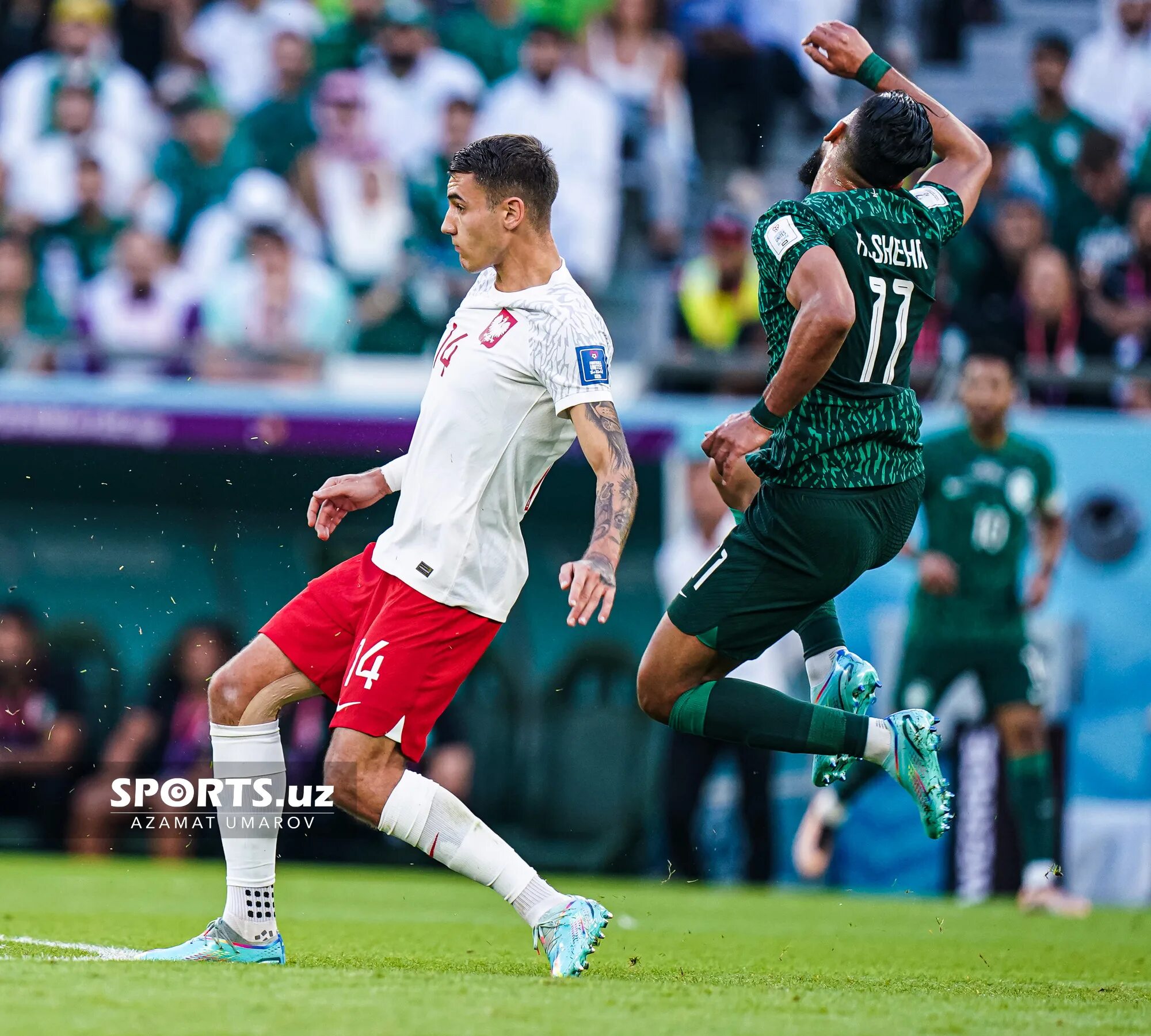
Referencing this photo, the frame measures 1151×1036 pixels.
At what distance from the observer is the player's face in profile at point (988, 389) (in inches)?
356

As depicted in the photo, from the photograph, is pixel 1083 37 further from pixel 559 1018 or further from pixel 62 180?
pixel 559 1018

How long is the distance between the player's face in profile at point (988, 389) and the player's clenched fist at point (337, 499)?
4398mm

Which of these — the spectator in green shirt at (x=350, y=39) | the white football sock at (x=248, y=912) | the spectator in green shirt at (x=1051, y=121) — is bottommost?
the white football sock at (x=248, y=912)

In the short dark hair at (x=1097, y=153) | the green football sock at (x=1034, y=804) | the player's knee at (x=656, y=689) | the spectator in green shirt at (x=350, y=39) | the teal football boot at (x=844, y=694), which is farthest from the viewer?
the spectator in green shirt at (x=350, y=39)

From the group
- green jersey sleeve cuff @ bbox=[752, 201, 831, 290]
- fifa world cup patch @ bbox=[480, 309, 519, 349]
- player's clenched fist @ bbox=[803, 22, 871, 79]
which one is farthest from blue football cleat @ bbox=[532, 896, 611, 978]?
player's clenched fist @ bbox=[803, 22, 871, 79]

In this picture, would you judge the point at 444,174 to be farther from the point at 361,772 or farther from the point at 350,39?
the point at 361,772

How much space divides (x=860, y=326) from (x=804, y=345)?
0.37 m

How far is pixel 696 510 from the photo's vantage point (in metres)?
10.3

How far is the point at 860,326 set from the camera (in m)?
5.30

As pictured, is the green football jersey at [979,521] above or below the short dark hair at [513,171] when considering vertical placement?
below

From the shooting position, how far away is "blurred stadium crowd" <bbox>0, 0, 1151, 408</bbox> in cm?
1117

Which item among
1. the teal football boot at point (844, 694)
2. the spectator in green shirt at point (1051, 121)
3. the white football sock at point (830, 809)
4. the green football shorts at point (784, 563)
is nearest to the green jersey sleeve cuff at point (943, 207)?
the green football shorts at point (784, 563)

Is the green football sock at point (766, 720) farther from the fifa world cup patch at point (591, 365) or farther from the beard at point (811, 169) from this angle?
the beard at point (811, 169)

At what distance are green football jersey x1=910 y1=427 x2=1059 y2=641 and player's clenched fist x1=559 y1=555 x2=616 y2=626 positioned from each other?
4719 mm
